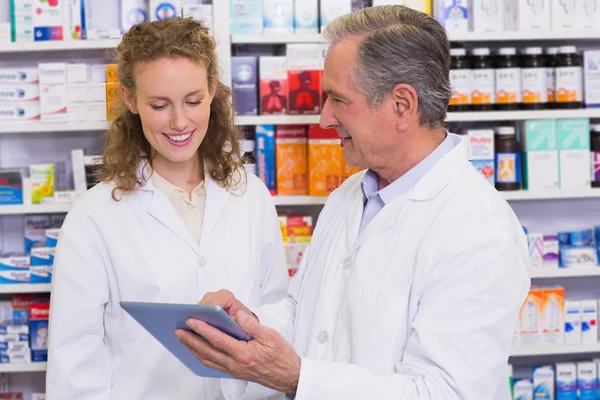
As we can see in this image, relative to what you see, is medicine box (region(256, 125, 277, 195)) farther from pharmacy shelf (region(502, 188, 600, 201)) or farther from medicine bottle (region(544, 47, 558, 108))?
medicine bottle (region(544, 47, 558, 108))

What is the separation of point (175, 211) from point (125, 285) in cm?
24

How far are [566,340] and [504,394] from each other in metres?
1.61

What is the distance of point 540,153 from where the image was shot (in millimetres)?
3006

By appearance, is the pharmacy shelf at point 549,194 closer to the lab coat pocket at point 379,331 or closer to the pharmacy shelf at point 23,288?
the lab coat pocket at point 379,331

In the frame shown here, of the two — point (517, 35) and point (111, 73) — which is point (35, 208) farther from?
point (517, 35)

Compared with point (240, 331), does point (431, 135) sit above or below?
above

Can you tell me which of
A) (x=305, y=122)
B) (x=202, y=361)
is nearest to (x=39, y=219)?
(x=305, y=122)

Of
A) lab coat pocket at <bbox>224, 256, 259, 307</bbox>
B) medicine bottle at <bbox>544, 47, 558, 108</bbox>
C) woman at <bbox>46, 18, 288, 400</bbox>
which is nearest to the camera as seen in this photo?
woman at <bbox>46, 18, 288, 400</bbox>

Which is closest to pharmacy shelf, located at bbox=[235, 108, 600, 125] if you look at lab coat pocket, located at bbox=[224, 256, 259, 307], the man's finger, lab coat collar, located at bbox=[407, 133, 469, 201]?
lab coat pocket, located at bbox=[224, 256, 259, 307]

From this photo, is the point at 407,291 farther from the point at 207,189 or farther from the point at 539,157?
the point at 539,157

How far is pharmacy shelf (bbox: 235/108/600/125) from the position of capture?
9.43 ft

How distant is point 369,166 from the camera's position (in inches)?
68.0

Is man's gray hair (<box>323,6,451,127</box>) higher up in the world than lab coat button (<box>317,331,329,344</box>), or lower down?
higher up

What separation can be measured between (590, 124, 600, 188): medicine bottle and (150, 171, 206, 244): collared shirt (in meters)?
1.67
